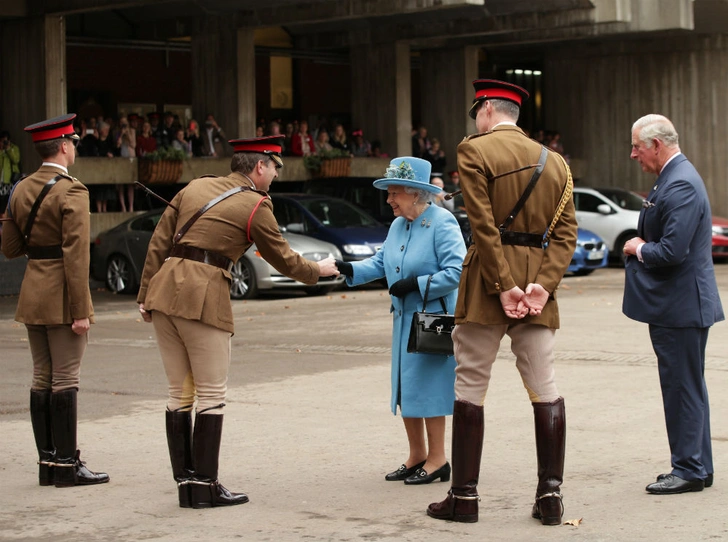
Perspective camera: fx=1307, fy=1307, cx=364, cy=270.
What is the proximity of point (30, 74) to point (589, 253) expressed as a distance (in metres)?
11.1

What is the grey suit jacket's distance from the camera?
6375mm

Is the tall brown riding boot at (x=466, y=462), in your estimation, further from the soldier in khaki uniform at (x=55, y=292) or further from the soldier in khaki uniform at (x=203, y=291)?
the soldier in khaki uniform at (x=55, y=292)

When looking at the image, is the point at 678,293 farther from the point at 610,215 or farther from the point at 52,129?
the point at 610,215

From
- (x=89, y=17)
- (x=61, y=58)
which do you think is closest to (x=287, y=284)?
(x=61, y=58)

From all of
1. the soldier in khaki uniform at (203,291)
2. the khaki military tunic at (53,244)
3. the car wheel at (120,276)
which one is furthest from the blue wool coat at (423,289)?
the car wheel at (120,276)

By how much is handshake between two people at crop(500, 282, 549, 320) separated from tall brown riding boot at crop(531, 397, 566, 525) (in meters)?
0.45

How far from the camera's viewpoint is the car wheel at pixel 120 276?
2039cm

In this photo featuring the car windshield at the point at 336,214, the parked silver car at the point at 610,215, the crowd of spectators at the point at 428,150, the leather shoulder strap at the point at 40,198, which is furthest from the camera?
the crowd of spectators at the point at 428,150

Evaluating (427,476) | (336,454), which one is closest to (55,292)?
(336,454)

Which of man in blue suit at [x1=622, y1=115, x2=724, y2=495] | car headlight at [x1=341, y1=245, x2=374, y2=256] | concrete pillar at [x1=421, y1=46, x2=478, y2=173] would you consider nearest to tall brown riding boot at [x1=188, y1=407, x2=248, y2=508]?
man in blue suit at [x1=622, y1=115, x2=724, y2=495]

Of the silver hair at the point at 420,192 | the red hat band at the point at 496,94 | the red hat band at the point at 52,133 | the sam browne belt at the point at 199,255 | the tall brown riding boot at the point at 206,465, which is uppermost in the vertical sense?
the red hat band at the point at 496,94

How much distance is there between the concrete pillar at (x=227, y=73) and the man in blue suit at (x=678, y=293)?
22.3 m

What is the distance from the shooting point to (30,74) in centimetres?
2495

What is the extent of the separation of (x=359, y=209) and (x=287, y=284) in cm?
377
